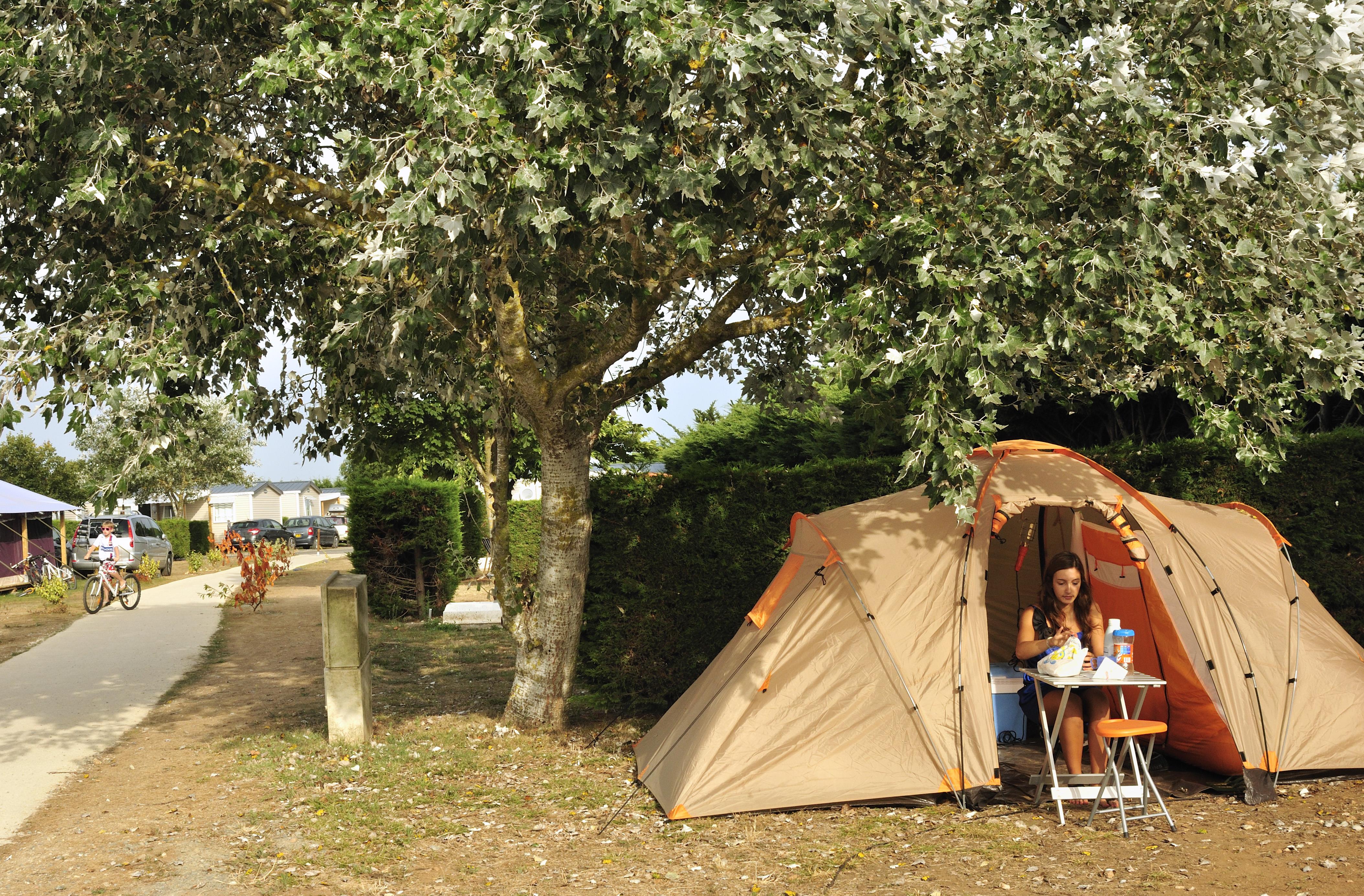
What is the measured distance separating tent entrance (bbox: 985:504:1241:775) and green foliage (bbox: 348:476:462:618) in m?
10.1

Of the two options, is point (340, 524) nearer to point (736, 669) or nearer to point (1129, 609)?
point (736, 669)

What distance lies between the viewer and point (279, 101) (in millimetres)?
8406

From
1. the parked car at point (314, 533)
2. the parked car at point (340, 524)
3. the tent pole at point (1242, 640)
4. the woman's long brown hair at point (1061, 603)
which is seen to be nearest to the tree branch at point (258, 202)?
the woman's long brown hair at point (1061, 603)

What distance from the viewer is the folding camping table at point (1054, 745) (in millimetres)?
5969

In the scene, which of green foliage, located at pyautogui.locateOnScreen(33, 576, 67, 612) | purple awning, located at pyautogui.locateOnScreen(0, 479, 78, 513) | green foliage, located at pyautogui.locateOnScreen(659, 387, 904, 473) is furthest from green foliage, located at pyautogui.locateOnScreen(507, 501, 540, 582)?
purple awning, located at pyautogui.locateOnScreen(0, 479, 78, 513)

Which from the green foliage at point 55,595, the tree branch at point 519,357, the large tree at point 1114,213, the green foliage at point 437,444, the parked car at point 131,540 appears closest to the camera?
the large tree at point 1114,213

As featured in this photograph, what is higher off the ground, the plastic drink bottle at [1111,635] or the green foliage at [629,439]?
the green foliage at [629,439]

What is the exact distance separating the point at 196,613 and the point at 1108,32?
681 inches

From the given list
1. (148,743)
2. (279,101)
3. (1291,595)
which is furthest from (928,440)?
(148,743)

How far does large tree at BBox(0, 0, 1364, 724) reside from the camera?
5.15 meters

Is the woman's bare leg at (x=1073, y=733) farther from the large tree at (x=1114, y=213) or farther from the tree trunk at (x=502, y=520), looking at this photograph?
the tree trunk at (x=502, y=520)

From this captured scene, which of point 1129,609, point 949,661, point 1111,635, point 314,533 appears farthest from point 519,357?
point 314,533

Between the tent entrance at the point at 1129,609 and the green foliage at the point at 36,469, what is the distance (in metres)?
47.8

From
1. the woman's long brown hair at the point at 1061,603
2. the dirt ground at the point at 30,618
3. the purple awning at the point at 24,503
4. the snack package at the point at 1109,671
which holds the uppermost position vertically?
the purple awning at the point at 24,503
